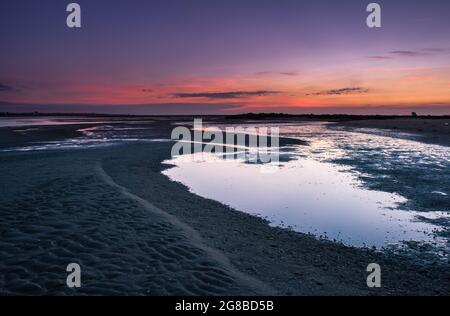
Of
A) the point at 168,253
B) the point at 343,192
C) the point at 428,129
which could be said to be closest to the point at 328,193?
the point at 343,192

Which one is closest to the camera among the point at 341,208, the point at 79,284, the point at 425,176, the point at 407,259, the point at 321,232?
the point at 79,284

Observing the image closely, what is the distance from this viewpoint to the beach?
624 cm

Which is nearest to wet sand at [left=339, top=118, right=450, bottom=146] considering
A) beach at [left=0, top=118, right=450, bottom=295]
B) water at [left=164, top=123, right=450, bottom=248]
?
water at [left=164, top=123, right=450, bottom=248]

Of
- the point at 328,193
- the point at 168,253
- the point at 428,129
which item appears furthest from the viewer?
the point at 428,129

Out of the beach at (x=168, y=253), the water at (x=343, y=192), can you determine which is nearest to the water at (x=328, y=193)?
the water at (x=343, y=192)

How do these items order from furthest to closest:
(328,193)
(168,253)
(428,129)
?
(428,129)
(328,193)
(168,253)

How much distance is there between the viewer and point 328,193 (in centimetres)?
1491

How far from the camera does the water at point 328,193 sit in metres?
10.3

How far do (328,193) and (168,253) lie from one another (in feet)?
30.0

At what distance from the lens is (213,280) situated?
6430 mm

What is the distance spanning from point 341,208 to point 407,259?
4599mm

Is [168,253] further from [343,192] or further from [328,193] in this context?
[343,192]
